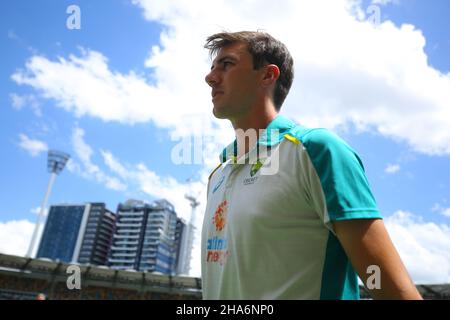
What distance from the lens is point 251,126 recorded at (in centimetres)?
193

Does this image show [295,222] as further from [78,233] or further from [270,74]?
[78,233]

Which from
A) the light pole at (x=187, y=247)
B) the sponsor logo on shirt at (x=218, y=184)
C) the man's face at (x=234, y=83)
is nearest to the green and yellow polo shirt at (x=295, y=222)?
the sponsor logo on shirt at (x=218, y=184)

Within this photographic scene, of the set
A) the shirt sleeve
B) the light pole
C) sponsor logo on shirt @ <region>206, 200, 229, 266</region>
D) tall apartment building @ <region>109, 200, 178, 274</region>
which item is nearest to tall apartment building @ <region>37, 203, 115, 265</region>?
tall apartment building @ <region>109, 200, 178, 274</region>

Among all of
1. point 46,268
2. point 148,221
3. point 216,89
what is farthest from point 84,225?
point 216,89

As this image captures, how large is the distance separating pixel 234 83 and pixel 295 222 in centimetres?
94

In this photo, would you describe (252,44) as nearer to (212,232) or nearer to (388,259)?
(212,232)

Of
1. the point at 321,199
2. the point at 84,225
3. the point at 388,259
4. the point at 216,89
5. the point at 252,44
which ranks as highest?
the point at 84,225

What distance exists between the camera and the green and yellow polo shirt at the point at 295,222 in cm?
114

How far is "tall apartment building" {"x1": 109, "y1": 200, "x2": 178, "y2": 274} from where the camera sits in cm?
12075

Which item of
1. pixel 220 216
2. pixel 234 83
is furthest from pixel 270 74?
pixel 220 216

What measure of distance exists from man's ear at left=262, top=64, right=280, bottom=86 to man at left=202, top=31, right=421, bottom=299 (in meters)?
0.39

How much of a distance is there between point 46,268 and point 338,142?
33.1m

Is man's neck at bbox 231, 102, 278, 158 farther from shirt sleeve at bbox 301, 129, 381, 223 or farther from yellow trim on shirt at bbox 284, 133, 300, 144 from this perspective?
shirt sleeve at bbox 301, 129, 381, 223

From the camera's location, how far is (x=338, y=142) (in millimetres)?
1232
